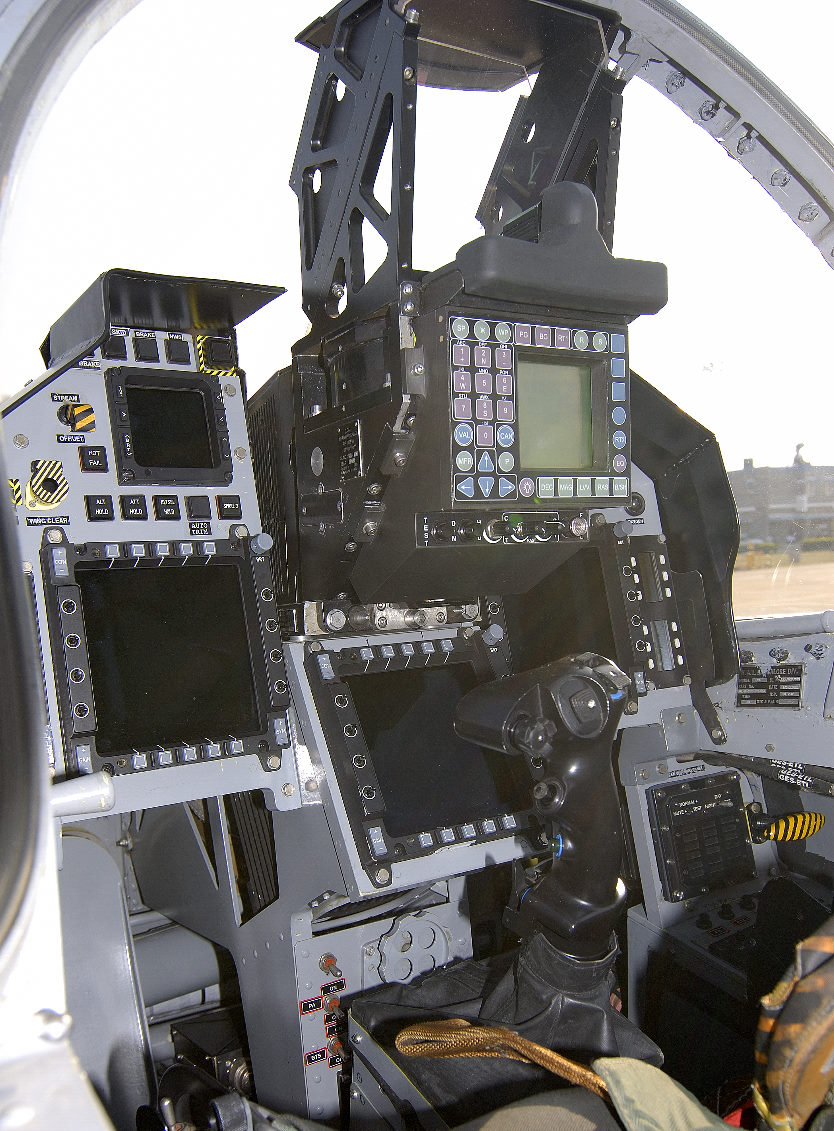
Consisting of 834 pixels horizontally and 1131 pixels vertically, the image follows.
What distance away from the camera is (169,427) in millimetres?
2443

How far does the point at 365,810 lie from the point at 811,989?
1.66 meters

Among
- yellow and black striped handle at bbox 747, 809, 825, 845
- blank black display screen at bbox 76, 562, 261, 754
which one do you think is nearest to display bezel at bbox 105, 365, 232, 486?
blank black display screen at bbox 76, 562, 261, 754

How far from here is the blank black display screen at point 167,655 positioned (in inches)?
88.0

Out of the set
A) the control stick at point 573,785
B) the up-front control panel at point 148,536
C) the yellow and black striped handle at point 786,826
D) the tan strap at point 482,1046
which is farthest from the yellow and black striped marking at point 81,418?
the yellow and black striped handle at point 786,826

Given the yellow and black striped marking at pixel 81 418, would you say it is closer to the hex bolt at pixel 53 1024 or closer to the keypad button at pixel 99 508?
the keypad button at pixel 99 508

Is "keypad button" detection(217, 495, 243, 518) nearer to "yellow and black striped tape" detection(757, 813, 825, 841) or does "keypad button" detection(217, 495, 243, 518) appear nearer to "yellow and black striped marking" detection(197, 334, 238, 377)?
"yellow and black striped marking" detection(197, 334, 238, 377)

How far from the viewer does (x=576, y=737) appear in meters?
1.83

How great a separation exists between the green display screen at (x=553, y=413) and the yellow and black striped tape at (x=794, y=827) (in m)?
1.47

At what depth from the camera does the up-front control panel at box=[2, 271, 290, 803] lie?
86.4 inches

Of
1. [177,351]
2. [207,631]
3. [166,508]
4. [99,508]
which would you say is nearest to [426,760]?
[207,631]

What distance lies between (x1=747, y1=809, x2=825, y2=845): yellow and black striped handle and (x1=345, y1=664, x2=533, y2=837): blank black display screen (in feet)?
2.87

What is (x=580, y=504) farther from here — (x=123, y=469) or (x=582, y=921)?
(x=123, y=469)

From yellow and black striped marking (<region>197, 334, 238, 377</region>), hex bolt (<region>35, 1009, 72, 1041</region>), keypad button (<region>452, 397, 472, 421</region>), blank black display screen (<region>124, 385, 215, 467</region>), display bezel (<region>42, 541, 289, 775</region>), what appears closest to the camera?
hex bolt (<region>35, 1009, 72, 1041</region>)

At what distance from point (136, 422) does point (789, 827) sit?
93.5 inches
